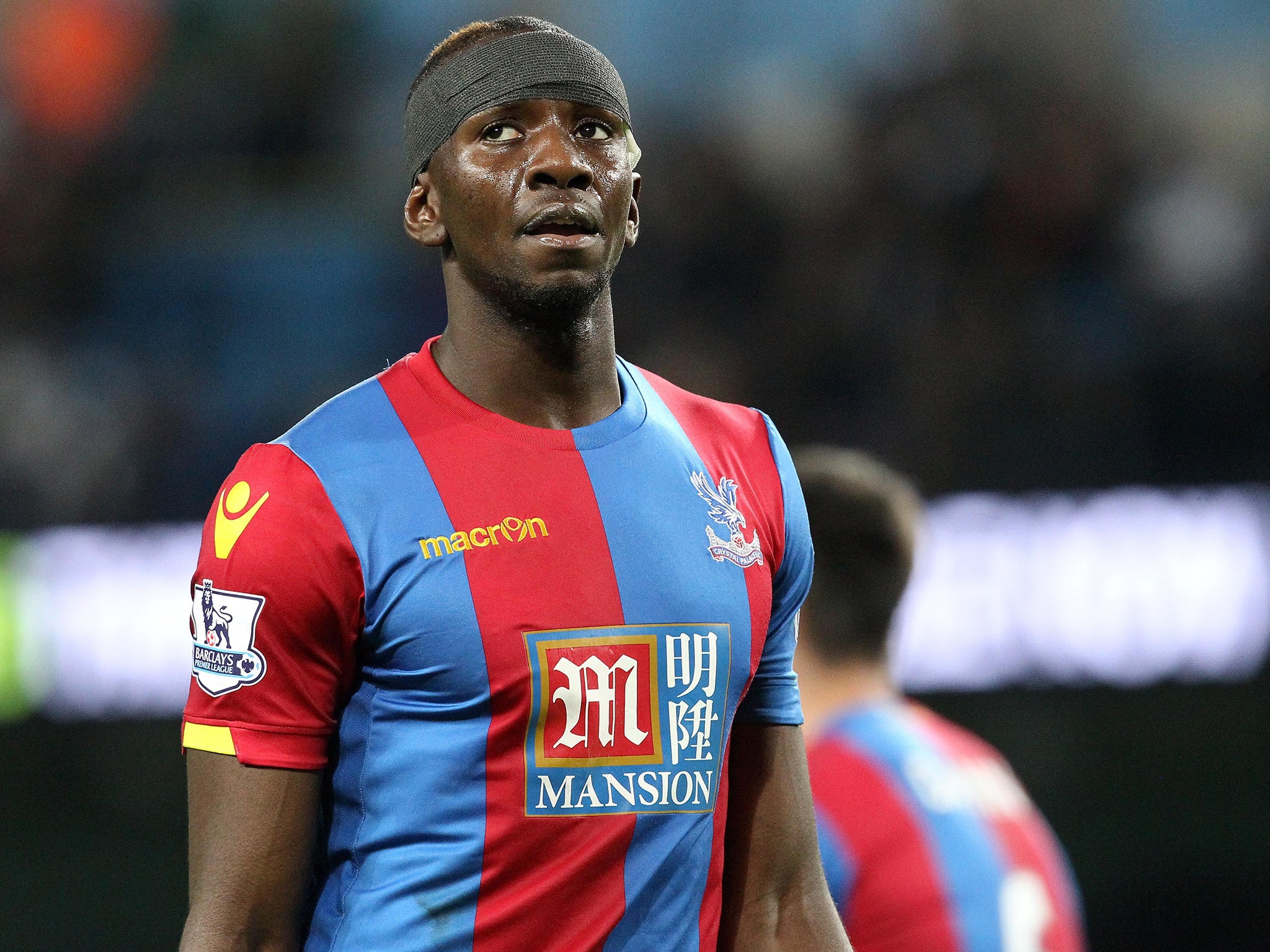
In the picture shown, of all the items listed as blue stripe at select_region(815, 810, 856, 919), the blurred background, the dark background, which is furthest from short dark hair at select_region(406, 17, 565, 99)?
the dark background

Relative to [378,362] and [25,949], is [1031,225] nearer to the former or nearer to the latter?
[378,362]

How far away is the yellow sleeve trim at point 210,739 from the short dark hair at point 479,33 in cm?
85

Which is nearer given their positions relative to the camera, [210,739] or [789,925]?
[210,739]

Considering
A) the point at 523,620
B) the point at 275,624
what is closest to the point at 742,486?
the point at 523,620

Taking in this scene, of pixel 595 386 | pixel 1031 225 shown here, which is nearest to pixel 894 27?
pixel 1031 225

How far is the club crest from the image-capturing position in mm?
2152

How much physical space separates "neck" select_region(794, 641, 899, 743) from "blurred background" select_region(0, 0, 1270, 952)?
8.04 feet

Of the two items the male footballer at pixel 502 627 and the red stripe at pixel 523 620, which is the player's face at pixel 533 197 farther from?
the red stripe at pixel 523 620

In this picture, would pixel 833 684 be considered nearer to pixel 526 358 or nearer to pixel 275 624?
pixel 526 358

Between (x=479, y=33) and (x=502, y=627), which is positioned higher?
(x=479, y=33)

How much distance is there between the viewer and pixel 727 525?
2182mm

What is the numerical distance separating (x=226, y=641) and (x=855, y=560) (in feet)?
5.92

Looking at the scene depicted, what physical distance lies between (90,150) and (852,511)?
5.51 metres

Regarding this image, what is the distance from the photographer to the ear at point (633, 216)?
7.27 ft
